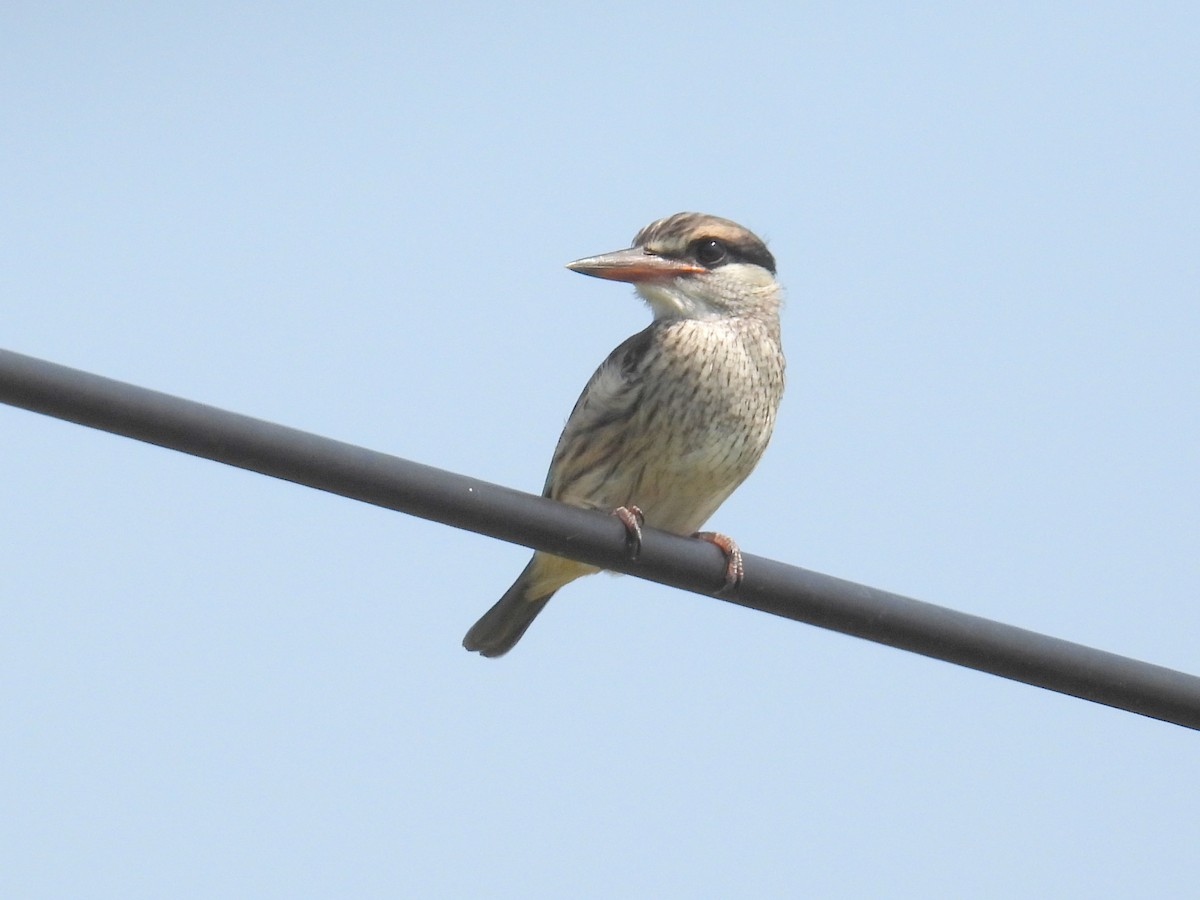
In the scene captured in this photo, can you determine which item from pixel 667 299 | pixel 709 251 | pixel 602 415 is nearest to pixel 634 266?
pixel 667 299

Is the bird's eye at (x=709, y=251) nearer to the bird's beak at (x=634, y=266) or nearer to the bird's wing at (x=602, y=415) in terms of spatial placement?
the bird's beak at (x=634, y=266)

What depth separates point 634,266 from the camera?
638cm

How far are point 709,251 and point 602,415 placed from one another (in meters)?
0.94

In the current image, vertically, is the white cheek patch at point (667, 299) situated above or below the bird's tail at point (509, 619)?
above

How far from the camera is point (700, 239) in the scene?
21.7 ft

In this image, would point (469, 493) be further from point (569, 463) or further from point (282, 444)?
point (569, 463)

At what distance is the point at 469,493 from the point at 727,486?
107 inches

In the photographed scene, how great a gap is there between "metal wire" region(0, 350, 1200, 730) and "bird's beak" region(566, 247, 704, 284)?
2.26m

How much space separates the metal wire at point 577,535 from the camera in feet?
10.4

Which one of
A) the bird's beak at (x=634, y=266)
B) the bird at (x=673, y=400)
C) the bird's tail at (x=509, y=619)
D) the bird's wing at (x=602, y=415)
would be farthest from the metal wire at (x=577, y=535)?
the bird's tail at (x=509, y=619)

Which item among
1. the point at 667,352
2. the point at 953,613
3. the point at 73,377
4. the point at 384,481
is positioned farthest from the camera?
the point at 667,352

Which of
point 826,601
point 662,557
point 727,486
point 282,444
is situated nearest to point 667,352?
point 727,486

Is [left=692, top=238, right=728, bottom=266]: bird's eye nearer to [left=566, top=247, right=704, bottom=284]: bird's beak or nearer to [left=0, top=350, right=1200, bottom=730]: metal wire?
[left=566, top=247, right=704, bottom=284]: bird's beak

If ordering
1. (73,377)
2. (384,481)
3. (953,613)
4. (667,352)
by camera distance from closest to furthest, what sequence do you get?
1. (73,377)
2. (384,481)
3. (953,613)
4. (667,352)
